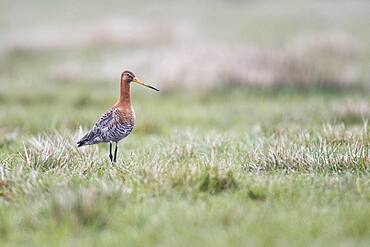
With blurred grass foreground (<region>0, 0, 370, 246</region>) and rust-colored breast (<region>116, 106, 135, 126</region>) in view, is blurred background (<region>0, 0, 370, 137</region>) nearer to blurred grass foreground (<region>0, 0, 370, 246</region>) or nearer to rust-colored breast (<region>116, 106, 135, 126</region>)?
blurred grass foreground (<region>0, 0, 370, 246</region>)

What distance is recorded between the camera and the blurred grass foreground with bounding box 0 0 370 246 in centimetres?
505

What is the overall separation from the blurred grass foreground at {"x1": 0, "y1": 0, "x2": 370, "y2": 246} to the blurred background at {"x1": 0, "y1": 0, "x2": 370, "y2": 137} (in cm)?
5

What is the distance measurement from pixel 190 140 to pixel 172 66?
25.6ft

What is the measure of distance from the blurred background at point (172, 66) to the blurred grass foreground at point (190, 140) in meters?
0.05

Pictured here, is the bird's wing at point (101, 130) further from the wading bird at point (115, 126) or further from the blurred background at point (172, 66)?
the blurred background at point (172, 66)

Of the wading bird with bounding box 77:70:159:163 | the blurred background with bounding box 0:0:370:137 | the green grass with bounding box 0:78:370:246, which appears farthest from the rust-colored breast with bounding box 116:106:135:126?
the blurred background with bounding box 0:0:370:137

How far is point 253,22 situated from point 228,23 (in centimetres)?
121

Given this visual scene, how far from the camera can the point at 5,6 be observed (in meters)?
38.5

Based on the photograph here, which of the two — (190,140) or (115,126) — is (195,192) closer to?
(115,126)

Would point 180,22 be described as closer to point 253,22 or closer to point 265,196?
point 253,22

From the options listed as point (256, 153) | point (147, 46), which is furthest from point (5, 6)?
point (256, 153)

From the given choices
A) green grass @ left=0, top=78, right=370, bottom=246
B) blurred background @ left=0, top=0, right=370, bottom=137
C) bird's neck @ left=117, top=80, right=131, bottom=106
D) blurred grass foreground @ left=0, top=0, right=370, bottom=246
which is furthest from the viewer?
blurred background @ left=0, top=0, right=370, bottom=137

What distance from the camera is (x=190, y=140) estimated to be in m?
8.81

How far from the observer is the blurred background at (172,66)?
1378 cm
